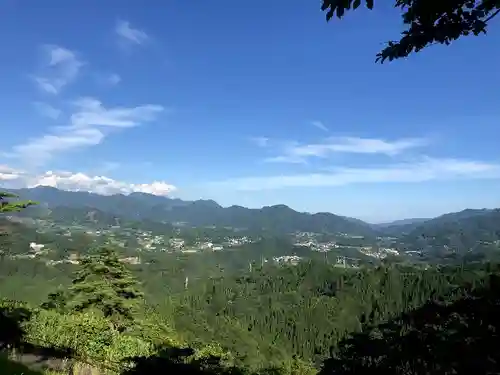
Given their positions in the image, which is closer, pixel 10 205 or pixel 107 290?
pixel 10 205

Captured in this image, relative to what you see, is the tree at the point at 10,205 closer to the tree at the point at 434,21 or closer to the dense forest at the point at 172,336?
the dense forest at the point at 172,336

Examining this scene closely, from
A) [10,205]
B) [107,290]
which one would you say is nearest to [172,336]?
[107,290]

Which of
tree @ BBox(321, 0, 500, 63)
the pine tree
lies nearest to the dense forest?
the pine tree

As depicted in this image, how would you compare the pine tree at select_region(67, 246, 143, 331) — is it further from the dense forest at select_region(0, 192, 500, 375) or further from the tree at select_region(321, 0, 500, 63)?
the tree at select_region(321, 0, 500, 63)

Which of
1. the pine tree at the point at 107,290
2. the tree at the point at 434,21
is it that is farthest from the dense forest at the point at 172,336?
the tree at the point at 434,21

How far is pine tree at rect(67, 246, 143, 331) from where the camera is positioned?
2398cm

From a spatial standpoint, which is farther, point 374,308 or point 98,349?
point 374,308

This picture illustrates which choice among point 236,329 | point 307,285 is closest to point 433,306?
point 236,329

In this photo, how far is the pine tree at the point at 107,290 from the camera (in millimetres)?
23984

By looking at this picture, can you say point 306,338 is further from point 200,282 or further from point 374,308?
point 200,282

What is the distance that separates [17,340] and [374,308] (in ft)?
415

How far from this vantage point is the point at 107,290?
24422 millimetres

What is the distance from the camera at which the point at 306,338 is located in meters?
103

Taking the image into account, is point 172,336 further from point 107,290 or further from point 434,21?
point 434,21
